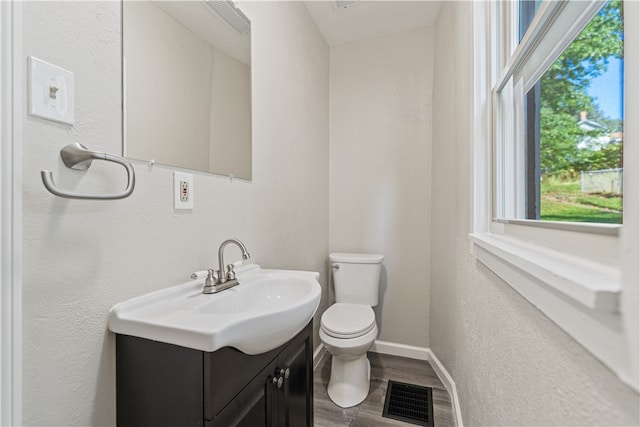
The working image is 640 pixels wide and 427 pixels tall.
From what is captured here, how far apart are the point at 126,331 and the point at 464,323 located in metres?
A: 1.31

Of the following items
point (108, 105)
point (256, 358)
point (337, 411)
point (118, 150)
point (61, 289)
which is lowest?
point (337, 411)

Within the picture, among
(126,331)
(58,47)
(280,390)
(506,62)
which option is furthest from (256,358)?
(506,62)

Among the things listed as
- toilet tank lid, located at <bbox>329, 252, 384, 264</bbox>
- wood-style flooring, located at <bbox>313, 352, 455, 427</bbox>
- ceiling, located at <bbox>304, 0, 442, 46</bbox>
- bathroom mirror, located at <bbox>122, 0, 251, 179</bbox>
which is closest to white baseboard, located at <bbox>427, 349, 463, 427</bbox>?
wood-style flooring, located at <bbox>313, 352, 455, 427</bbox>

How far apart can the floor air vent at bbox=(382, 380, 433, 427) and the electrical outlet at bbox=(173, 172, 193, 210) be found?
1.49 m

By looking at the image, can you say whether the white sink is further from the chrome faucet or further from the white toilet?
the white toilet

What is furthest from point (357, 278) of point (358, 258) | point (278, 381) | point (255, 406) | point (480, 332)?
point (255, 406)

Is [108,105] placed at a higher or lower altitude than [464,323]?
higher

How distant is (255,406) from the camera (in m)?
0.79

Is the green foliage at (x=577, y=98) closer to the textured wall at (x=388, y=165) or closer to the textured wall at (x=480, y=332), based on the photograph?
the textured wall at (x=480, y=332)

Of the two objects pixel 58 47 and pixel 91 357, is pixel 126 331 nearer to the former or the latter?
pixel 91 357

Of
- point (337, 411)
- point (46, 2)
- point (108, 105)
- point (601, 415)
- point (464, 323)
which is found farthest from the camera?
point (337, 411)

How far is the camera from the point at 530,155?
84 cm

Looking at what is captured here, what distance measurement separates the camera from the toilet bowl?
58.9 inches

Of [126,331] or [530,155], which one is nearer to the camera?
[126,331]
